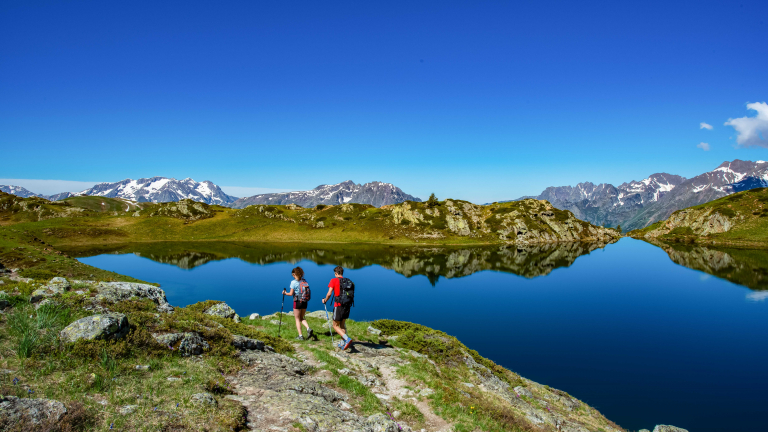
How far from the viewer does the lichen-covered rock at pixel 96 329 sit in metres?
10.4

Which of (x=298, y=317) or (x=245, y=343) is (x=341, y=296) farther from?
(x=245, y=343)

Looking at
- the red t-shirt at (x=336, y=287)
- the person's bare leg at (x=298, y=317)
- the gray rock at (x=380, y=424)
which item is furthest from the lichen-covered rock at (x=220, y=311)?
the gray rock at (x=380, y=424)

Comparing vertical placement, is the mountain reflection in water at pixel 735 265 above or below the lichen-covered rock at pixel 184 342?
below

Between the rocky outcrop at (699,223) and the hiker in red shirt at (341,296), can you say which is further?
the rocky outcrop at (699,223)

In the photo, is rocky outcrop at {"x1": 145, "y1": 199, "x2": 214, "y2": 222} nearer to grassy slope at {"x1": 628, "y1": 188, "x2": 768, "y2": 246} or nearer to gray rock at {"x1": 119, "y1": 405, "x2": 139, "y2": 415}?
gray rock at {"x1": 119, "y1": 405, "x2": 139, "y2": 415}

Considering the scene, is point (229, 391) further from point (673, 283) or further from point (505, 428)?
point (673, 283)

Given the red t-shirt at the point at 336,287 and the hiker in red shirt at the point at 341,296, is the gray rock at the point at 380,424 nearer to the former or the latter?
the hiker in red shirt at the point at 341,296

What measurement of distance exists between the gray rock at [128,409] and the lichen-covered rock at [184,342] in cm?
436

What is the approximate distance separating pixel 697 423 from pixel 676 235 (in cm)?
20820

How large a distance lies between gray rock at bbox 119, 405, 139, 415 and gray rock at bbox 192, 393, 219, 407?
1.37 meters

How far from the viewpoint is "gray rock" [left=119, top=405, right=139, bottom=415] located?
8102 millimetres

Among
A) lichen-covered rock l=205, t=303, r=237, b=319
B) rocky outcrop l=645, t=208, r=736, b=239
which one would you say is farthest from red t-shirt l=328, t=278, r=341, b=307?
rocky outcrop l=645, t=208, r=736, b=239

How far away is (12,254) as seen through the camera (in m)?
41.8

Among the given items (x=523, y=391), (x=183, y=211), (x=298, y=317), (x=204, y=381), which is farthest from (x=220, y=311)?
(x=183, y=211)
